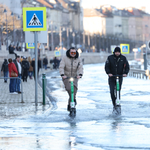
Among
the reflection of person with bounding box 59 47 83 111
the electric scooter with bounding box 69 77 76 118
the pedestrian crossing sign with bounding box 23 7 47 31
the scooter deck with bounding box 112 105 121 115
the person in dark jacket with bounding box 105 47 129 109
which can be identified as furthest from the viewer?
the pedestrian crossing sign with bounding box 23 7 47 31

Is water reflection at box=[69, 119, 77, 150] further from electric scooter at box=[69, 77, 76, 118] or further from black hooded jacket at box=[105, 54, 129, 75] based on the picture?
black hooded jacket at box=[105, 54, 129, 75]

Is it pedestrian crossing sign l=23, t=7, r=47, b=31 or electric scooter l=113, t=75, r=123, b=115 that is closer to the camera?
electric scooter l=113, t=75, r=123, b=115

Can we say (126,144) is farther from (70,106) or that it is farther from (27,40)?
(27,40)

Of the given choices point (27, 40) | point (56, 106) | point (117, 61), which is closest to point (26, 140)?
point (117, 61)

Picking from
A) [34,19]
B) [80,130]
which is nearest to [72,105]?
[80,130]

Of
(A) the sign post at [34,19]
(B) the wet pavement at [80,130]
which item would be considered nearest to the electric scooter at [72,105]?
(B) the wet pavement at [80,130]

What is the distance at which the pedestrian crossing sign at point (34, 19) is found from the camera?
15805 millimetres

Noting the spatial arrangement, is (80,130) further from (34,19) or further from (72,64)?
(34,19)

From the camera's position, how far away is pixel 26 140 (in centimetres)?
895

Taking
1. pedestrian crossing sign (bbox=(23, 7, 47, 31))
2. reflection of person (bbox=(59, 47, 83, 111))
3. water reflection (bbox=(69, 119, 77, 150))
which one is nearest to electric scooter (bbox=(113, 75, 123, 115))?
reflection of person (bbox=(59, 47, 83, 111))

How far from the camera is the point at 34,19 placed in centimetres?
1581

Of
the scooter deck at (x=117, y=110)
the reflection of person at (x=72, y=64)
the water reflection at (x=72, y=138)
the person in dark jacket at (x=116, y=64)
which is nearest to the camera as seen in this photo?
the water reflection at (x=72, y=138)

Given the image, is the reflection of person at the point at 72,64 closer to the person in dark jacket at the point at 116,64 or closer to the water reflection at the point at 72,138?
the person in dark jacket at the point at 116,64

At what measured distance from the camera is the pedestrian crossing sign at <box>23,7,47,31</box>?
1580cm
